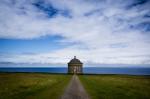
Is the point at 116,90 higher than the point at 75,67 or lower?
lower

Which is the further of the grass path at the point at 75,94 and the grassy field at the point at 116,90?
the grassy field at the point at 116,90

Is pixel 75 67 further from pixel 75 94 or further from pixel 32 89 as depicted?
pixel 75 94

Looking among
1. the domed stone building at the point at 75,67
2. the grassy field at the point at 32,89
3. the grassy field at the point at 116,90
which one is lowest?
the grassy field at the point at 116,90

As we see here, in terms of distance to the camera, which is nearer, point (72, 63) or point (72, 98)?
point (72, 98)

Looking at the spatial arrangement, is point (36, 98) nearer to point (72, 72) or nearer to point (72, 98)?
point (72, 98)

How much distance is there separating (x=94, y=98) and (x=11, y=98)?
8093 mm

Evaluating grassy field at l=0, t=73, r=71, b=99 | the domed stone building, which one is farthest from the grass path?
the domed stone building

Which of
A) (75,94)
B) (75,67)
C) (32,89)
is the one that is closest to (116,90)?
(75,94)

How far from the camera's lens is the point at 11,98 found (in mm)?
13906

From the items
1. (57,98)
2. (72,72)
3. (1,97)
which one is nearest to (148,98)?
(57,98)

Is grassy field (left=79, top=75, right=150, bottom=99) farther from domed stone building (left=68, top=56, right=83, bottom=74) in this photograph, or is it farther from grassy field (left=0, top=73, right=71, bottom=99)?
domed stone building (left=68, top=56, right=83, bottom=74)

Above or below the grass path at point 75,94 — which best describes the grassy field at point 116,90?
below

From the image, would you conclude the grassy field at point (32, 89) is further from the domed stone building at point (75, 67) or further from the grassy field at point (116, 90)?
the domed stone building at point (75, 67)

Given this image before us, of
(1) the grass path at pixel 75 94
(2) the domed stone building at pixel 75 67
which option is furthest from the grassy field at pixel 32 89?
(2) the domed stone building at pixel 75 67
